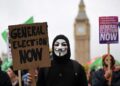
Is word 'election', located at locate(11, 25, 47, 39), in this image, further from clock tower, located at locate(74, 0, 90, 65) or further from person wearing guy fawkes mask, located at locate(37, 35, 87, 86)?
clock tower, located at locate(74, 0, 90, 65)

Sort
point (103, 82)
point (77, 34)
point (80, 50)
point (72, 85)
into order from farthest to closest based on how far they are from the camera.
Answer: point (77, 34) → point (80, 50) → point (103, 82) → point (72, 85)

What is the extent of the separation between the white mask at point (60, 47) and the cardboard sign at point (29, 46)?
0.16 m

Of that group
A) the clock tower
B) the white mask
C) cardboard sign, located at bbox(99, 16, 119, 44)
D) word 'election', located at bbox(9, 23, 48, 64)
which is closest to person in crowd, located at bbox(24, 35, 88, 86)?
the white mask

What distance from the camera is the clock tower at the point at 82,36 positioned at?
113 m

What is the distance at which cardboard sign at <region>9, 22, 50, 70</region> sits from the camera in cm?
1039

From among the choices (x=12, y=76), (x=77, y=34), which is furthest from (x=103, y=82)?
(x=77, y=34)

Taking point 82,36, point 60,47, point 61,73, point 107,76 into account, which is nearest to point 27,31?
point 60,47

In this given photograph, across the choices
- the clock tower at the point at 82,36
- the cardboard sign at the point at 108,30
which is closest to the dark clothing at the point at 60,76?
the cardboard sign at the point at 108,30

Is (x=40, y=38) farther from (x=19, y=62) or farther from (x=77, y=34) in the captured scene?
(x=77, y=34)

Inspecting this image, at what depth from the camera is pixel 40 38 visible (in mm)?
10508

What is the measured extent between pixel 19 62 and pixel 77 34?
116497 millimetres

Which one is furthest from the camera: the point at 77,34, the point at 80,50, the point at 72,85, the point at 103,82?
the point at 77,34

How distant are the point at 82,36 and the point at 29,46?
11728cm

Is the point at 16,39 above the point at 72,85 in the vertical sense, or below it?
above
